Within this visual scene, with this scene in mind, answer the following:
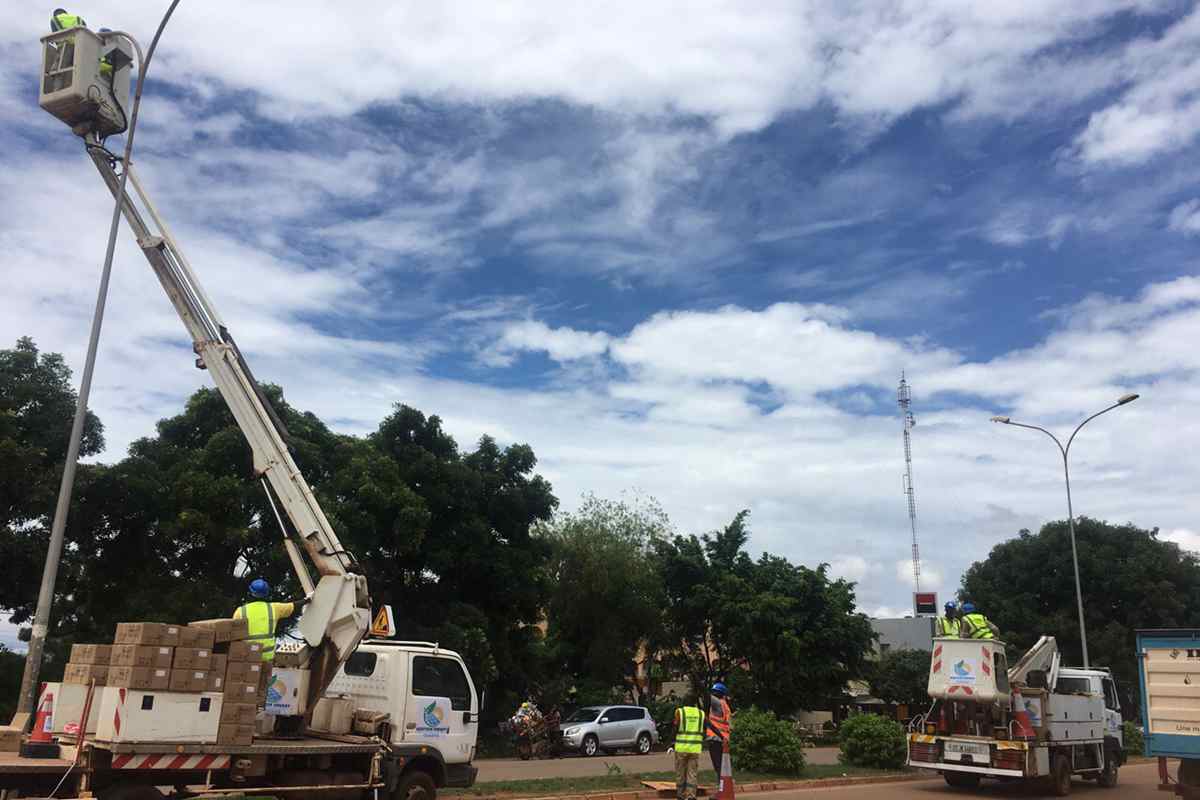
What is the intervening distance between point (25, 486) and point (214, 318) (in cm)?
971

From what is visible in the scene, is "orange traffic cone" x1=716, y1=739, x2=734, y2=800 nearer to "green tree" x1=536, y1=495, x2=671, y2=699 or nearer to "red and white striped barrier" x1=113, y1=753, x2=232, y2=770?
"red and white striped barrier" x1=113, y1=753, x2=232, y2=770

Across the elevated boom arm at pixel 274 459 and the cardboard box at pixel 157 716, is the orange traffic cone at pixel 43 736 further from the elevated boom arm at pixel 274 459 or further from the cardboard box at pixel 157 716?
the elevated boom arm at pixel 274 459

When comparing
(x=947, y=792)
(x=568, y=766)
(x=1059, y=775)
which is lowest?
(x=568, y=766)

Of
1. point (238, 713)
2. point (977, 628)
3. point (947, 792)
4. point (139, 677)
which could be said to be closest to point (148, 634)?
point (139, 677)

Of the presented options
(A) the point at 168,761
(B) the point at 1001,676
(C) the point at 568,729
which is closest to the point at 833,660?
(C) the point at 568,729

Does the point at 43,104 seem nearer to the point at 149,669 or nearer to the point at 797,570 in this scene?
the point at 149,669

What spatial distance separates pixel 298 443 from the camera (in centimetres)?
2328

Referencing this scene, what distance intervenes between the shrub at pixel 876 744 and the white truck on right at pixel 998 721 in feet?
7.02

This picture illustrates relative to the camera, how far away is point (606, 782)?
15758mm

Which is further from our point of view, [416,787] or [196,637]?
[416,787]

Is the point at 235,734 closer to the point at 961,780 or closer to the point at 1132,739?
the point at 961,780

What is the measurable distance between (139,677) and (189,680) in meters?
0.47

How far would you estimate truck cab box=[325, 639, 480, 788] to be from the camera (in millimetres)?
11094

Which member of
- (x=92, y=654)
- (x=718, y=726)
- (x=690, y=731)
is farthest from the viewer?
(x=718, y=726)
